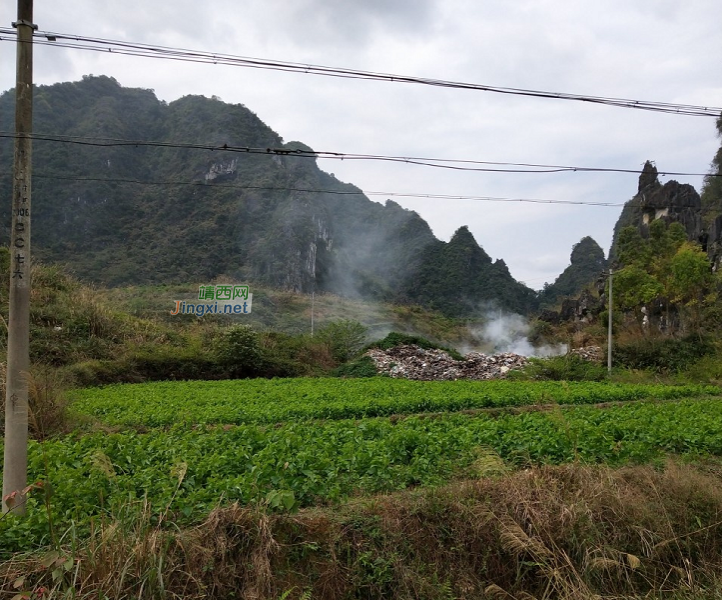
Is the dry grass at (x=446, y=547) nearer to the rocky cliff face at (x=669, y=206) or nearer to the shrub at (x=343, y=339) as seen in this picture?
the shrub at (x=343, y=339)

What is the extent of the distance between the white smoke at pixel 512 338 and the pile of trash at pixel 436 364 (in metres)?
10.3

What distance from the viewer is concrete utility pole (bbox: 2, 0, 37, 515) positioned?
523 cm

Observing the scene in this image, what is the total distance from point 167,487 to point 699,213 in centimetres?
5141

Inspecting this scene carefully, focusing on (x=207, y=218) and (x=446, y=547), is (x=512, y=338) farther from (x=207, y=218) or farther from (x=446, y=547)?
(x=446, y=547)

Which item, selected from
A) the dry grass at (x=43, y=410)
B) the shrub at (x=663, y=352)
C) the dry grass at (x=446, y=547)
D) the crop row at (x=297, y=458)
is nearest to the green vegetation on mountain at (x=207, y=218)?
the shrub at (x=663, y=352)

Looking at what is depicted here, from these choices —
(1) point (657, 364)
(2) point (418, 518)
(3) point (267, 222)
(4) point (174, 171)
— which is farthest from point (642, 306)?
(4) point (174, 171)

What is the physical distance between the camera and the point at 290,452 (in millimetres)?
7129

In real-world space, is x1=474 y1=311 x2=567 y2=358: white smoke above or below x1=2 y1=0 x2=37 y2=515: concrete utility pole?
below

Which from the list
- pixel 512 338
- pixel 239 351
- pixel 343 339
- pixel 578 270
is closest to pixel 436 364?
pixel 343 339

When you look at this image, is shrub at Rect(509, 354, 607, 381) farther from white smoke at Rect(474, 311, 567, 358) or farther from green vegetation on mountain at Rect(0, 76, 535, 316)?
green vegetation on mountain at Rect(0, 76, 535, 316)

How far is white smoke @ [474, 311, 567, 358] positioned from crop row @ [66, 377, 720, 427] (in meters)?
18.9

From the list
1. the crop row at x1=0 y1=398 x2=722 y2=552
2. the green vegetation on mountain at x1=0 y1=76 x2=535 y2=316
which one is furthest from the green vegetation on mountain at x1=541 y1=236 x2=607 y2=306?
the crop row at x1=0 y1=398 x2=722 y2=552

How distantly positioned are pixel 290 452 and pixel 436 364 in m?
21.0

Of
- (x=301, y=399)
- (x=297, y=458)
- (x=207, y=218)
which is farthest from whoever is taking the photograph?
(x=207, y=218)
